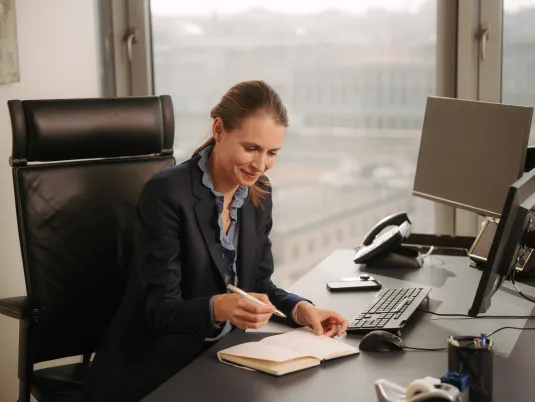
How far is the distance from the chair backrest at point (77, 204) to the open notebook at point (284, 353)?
656 mm

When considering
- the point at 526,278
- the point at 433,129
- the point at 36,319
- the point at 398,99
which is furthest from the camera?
the point at 398,99

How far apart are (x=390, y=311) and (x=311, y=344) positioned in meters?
0.29

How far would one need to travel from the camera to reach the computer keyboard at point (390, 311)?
182 centimetres

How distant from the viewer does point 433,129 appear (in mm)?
2568

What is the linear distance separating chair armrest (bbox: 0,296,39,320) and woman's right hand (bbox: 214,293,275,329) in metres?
0.53

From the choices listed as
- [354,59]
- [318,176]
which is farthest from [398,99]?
[318,176]

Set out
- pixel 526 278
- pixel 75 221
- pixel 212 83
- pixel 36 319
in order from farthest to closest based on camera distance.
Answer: pixel 212 83 < pixel 526 278 < pixel 75 221 < pixel 36 319

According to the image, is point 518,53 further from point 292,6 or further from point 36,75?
point 36,75

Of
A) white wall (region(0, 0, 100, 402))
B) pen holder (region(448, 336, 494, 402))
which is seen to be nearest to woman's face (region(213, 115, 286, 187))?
pen holder (region(448, 336, 494, 402))

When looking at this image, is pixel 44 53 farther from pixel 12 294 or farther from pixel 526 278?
pixel 526 278

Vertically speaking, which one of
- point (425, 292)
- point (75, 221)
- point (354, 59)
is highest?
point (354, 59)

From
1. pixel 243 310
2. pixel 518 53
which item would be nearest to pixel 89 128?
pixel 243 310

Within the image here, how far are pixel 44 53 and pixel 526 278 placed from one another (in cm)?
187

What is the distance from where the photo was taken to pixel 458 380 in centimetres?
129
